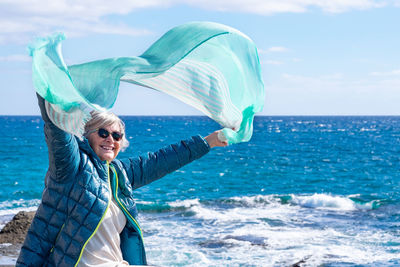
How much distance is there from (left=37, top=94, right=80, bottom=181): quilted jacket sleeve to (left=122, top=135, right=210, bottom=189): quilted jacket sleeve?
557mm

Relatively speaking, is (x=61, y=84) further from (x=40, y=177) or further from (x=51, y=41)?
(x=40, y=177)

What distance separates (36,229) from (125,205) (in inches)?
19.1

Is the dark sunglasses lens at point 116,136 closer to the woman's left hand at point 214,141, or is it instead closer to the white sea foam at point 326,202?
the woman's left hand at point 214,141

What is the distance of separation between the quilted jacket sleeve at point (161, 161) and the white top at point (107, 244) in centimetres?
33

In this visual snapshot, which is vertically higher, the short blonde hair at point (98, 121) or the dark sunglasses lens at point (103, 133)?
the short blonde hair at point (98, 121)

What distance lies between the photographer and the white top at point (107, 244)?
2.79m

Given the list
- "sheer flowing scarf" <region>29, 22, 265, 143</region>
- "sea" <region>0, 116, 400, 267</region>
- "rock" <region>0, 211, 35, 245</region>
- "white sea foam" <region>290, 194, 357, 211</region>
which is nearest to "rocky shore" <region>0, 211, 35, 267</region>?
"rock" <region>0, 211, 35, 245</region>

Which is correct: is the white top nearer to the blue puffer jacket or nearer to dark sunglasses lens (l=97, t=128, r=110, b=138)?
the blue puffer jacket

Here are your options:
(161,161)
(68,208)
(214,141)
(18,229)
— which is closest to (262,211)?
(18,229)

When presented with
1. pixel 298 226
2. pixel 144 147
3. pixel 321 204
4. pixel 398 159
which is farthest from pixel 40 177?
pixel 398 159

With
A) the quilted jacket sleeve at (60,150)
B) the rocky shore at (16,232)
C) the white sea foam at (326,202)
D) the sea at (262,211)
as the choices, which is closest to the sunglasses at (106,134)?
the quilted jacket sleeve at (60,150)

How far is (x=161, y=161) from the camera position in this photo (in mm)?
3295

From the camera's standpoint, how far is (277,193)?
2333 centimetres

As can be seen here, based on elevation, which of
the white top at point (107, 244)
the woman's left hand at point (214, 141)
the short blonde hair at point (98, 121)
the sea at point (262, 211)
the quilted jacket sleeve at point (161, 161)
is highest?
the short blonde hair at point (98, 121)
